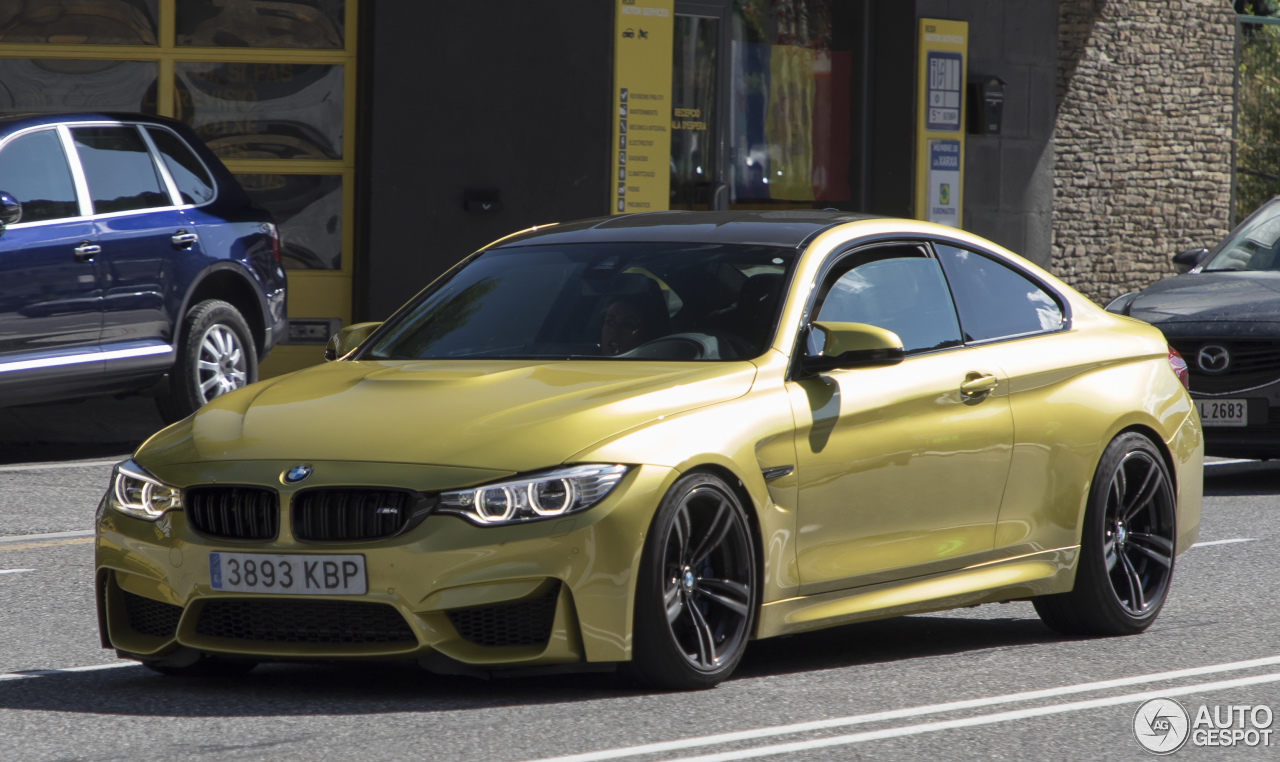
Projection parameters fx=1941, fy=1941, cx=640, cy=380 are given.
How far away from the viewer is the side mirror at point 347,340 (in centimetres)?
668

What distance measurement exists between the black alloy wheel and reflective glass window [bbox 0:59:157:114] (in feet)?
36.5

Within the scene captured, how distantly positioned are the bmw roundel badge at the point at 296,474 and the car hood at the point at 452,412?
0.05 m

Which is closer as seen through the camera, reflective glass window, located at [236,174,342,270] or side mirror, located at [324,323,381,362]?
side mirror, located at [324,323,381,362]

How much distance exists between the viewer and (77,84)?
51.2ft

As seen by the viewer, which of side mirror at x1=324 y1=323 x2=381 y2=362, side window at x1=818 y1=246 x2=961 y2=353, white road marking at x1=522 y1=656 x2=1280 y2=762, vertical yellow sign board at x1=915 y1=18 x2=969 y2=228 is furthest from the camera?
vertical yellow sign board at x1=915 y1=18 x2=969 y2=228

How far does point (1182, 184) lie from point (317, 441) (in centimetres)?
1843

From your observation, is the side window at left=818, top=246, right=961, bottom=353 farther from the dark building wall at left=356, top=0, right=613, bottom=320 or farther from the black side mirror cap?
the dark building wall at left=356, top=0, right=613, bottom=320

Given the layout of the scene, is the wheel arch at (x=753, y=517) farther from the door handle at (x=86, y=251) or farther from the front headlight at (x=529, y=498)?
the door handle at (x=86, y=251)

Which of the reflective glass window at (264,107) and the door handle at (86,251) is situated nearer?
the door handle at (86,251)

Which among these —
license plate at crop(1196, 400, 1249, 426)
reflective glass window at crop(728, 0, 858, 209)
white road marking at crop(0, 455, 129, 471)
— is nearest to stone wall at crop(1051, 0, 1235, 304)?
reflective glass window at crop(728, 0, 858, 209)

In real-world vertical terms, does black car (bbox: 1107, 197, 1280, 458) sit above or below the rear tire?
above

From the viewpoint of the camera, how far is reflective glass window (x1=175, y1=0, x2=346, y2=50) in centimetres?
1570

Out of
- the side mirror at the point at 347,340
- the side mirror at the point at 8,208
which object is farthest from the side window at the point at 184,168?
the side mirror at the point at 347,340

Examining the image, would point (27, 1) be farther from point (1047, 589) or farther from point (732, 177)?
point (1047, 589)
